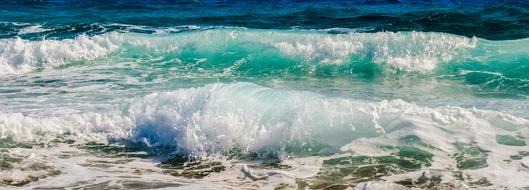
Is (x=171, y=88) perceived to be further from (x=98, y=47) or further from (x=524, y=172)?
(x=524, y=172)

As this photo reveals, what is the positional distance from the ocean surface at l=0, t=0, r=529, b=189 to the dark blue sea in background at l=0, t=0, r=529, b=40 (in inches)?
6.2

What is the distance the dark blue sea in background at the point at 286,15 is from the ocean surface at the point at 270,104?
0.16 m

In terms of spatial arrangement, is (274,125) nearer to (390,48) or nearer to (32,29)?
(390,48)

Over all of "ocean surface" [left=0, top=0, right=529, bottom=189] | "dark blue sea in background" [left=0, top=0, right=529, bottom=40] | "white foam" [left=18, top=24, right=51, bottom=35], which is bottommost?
"ocean surface" [left=0, top=0, right=529, bottom=189]

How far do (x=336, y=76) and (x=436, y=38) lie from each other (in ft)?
9.87

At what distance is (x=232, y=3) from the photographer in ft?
85.5

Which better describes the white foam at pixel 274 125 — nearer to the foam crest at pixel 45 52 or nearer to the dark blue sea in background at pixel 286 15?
the foam crest at pixel 45 52

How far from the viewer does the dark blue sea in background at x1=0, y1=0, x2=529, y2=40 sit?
63.2 ft

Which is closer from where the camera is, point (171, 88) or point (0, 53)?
point (171, 88)

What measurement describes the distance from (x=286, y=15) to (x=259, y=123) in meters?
14.6

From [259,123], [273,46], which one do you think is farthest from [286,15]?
[259,123]

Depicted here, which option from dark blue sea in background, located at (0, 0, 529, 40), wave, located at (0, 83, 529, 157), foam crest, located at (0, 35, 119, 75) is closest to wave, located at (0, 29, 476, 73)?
foam crest, located at (0, 35, 119, 75)

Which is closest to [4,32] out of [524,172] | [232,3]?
[232,3]

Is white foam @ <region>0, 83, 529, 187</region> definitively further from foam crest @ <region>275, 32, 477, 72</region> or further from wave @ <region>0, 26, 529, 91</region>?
foam crest @ <region>275, 32, 477, 72</region>
